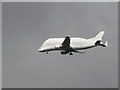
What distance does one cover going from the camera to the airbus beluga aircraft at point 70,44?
151ft

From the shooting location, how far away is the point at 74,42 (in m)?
46.0

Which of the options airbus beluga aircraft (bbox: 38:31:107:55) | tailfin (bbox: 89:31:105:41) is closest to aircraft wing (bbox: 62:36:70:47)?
airbus beluga aircraft (bbox: 38:31:107:55)

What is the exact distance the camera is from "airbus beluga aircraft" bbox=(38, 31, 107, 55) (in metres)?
45.9

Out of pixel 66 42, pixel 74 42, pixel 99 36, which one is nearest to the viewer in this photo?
pixel 74 42

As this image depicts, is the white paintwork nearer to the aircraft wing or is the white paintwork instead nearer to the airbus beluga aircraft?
the airbus beluga aircraft

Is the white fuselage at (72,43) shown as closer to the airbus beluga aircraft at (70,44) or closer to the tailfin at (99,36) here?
the airbus beluga aircraft at (70,44)

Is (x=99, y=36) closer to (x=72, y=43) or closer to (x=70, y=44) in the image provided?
(x=72, y=43)

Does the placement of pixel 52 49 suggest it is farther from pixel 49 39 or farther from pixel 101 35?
pixel 101 35

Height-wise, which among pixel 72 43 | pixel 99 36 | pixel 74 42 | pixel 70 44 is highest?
pixel 99 36

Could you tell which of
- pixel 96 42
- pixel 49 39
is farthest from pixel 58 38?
pixel 96 42

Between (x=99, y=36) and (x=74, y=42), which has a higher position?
(x=99, y=36)

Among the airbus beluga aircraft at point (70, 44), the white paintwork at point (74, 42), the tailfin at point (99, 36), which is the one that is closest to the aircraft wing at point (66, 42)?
the airbus beluga aircraft at point (70, 44)

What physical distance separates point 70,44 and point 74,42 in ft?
1.74

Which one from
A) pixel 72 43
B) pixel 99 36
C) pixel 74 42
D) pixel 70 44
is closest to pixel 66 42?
pixel 70 44
